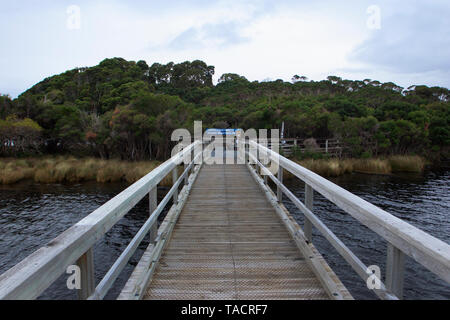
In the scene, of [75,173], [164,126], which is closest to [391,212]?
[164,126]

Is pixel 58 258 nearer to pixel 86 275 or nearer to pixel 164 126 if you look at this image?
pixel 86 275

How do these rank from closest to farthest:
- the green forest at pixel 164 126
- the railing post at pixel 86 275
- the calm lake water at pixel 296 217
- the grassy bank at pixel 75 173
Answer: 1. the railing post at pixel 86 275
2. the calm lake water at pixel 296 217
3. the grassy bank at pixel 75 173
4. the green forest at pixel 164 126

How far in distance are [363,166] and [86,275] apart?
26.4m

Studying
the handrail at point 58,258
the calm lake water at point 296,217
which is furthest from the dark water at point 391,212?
the handrail at point 58,258

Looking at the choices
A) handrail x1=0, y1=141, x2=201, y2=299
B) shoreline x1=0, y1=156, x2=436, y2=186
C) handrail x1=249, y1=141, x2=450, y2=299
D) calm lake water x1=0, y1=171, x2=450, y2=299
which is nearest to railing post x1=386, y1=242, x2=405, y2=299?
handrail x1=249, y1=141, x2=450, y2=299

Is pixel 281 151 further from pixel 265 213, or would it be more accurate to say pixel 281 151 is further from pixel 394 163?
pixel 265 213

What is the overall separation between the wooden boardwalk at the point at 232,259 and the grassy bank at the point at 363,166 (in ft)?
59.9

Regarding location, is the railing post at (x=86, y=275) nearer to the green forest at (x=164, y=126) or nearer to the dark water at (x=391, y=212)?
the dark water at (x=391, y=212)

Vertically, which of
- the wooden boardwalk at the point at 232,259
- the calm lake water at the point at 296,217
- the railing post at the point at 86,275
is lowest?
the calm lake water at the point at 296,217

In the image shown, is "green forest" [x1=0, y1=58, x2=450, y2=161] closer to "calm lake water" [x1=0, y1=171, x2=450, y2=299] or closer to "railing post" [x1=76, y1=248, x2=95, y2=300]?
"calm lake water" [x1=0, y1=171, x2=450, y2=299]

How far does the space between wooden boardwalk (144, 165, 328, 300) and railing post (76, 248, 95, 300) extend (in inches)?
37.9

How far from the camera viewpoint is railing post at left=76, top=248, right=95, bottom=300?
5.69 ft

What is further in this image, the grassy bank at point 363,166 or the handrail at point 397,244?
the grassy bank at point 363,166

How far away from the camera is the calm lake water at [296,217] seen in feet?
26.8
